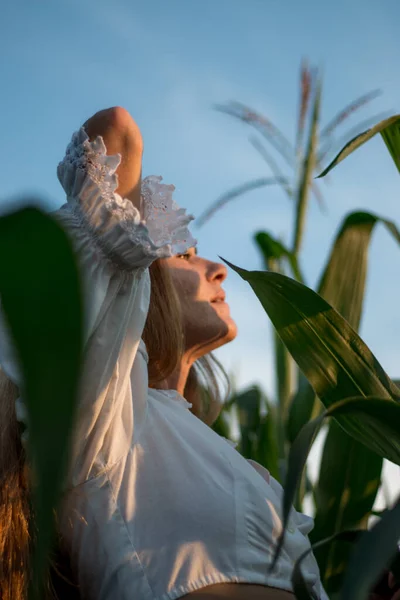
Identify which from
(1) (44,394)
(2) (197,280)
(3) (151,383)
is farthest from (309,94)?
(1) (44,394)

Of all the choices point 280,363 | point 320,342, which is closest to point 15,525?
point 320,342

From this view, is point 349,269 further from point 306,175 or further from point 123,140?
point 306,175

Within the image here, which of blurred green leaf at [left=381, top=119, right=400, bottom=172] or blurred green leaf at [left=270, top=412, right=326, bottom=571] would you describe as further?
blurred green leaf at [left=381, top=119, right=400, bottom=172]

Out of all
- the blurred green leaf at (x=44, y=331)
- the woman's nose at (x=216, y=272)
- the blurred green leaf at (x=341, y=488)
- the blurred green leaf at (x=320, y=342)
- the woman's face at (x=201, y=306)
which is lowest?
the blurred green leaf at (x=341, y=488)

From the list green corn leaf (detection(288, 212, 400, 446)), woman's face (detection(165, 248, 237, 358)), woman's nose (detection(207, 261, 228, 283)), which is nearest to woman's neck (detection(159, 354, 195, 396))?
woman's face (detection(165, 248, 237, 358))

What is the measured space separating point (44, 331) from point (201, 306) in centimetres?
90

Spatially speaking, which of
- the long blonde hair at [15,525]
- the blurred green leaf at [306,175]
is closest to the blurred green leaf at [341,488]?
→ the long blonde hair at [15,525]

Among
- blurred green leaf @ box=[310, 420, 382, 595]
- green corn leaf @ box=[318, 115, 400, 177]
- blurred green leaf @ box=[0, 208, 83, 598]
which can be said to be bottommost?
blurred green leaf @ box=[310, 420, 382, 595]

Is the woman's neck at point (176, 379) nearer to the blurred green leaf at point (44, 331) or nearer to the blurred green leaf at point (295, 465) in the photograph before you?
the blurred green leaf at point (295, 465)

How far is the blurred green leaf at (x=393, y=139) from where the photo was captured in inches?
25.0

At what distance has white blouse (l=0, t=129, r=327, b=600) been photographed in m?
0.66

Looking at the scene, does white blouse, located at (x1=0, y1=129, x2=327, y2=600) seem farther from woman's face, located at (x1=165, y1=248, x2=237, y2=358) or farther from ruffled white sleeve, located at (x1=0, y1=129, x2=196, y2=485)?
woman's face, located at (x1=165, y1=248, x2=237, y2=358)

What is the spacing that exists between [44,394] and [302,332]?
414 mm

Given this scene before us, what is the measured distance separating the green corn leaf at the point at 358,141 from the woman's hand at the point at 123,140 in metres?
0.27
